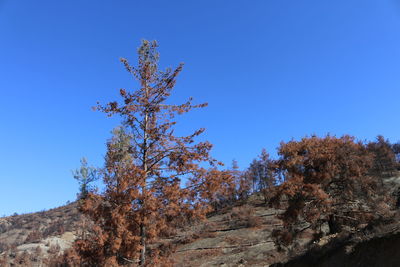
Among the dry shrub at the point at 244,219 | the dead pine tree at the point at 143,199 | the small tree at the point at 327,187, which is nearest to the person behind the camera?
the dead pine tree at the point at 143,199

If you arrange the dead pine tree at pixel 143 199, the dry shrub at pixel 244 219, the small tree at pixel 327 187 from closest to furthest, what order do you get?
the dead pine tree at pixel 143 199 → the small tree at pixel 327 187 → the dry shrub at pixel 244 219

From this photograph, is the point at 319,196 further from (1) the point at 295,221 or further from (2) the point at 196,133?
(2) the point at 196,133

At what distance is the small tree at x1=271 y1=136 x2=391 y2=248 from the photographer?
1938 centimetres

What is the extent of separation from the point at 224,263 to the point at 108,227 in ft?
56.8

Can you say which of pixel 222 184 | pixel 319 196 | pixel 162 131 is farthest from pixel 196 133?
pixel 319 196

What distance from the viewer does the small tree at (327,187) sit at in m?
19.4

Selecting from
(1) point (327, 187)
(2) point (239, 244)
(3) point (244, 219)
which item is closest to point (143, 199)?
(1) point (327, 187)

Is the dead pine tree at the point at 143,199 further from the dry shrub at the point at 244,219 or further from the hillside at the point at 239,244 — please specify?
the dry shrub at the point at 244,219

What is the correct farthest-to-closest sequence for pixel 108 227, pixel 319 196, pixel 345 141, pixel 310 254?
1. pixel 345 141
2. pixel 319 196
3. pixel 310 254
4. pixel 108 227

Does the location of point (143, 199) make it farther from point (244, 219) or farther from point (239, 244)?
point (244, 219)

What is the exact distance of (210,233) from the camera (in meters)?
40.1

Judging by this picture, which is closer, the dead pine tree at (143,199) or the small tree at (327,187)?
the dead pine tree at (143,199)

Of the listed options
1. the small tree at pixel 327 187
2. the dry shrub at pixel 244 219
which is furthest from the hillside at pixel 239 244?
the small tree at pixel 327 187

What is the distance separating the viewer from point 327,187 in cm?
2127
